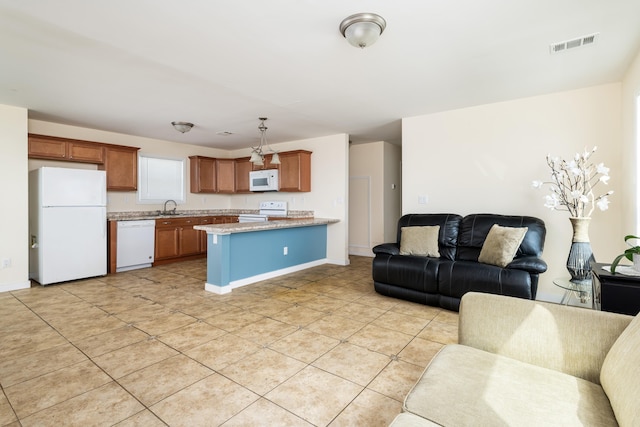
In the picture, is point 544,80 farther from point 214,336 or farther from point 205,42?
point 214,336

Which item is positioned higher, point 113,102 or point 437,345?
point 113,102

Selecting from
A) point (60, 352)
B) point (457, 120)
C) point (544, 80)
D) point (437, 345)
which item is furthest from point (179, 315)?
point (544, 80)

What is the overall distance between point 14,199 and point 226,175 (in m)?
3.52

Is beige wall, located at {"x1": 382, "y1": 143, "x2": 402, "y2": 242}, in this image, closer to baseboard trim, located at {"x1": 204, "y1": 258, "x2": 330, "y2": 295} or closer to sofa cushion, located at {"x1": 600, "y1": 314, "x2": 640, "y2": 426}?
baseboard trim, located at {"x1": 204, "y1": 258, "x2": 330, "y2": 295}

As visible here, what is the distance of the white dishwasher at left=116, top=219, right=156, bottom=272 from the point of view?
5047 millimetres

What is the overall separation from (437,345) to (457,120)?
2.99 m

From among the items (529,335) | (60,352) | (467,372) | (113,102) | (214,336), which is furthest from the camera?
(113,102)

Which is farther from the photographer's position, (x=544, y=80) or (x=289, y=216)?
(x=289, y=216)

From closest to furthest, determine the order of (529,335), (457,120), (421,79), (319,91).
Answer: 1. (529,335)
2. (421,79)
3. (319,91)
4. (457,120)

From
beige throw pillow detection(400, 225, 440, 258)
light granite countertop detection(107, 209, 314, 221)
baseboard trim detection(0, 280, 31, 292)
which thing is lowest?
baseboard trim detection(0, 280, 31, 292)

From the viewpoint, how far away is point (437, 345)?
96.2 inches

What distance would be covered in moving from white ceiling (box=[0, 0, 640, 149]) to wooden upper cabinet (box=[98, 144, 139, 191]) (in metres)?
0.97

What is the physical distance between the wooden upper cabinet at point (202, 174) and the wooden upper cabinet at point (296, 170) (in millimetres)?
1800

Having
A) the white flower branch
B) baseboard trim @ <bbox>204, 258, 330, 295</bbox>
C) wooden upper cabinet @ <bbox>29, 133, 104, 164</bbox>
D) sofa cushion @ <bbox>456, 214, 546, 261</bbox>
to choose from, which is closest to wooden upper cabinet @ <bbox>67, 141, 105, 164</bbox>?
wooden upper cabinet @ <bbox>29, 133, 104, 164</bbox>
